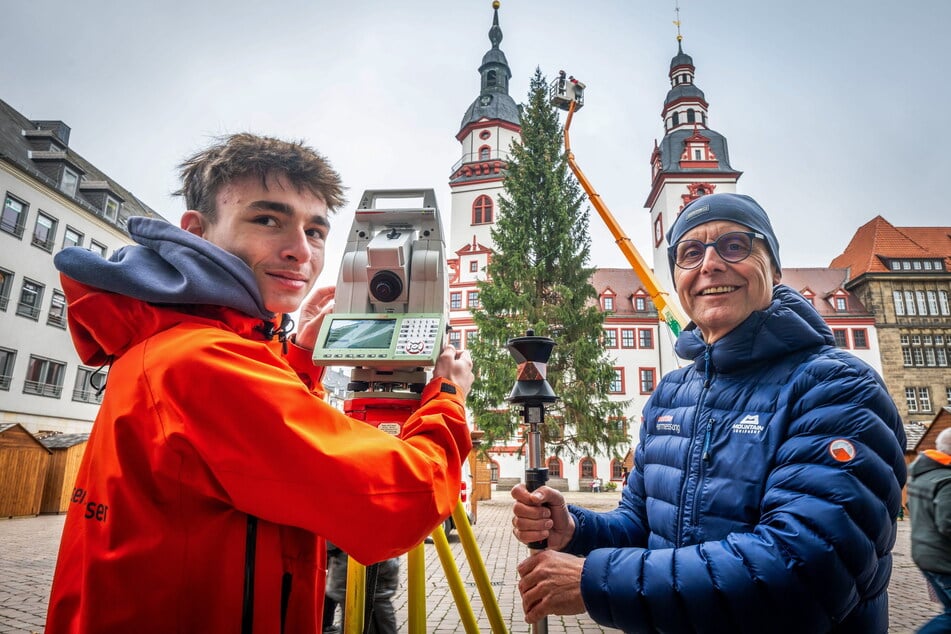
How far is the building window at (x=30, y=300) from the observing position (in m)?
22.5

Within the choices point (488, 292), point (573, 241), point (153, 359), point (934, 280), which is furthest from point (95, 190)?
point (934, 280)

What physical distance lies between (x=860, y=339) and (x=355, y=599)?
1678 inches

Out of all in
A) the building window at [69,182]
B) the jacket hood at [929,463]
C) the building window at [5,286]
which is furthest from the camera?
the building window at [69,182]

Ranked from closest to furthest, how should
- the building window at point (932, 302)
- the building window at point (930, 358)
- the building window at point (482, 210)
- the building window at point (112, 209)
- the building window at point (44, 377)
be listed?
the building window at point (44, 377)
the building window at point (112, 209)
the building window at point (930, 358)
the building window at point (932, 302)
the building window at point (482, 210)

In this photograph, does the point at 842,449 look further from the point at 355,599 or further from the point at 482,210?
the point at 482,210

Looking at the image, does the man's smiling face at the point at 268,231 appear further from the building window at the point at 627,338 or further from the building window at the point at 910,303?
the building window at the point at 910,303

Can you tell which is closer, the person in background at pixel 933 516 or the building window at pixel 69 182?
the person in background at pixel 933 516

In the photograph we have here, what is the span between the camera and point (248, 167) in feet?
5.35

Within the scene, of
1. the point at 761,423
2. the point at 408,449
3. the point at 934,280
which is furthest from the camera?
the point at 934,280

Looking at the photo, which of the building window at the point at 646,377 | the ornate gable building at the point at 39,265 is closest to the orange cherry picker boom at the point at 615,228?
the building window at the point at 646,377

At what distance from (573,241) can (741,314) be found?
21969 millimetres

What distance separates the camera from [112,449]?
118 centimetres

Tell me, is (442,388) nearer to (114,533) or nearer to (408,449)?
(408,449)

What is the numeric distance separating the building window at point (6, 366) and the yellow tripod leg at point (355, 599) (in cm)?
2718
